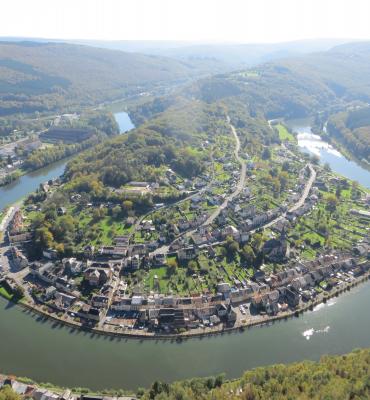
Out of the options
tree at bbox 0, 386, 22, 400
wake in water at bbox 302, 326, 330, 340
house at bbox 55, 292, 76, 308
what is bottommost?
wake in water at bbox 302, 326, 330, 340

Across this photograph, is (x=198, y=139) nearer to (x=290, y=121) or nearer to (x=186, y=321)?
(x=290, y=121)

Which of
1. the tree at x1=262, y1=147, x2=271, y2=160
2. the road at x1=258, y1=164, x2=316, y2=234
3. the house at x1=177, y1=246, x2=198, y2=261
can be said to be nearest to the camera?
the house at x1=177, y1=246, x2=198, y2=261

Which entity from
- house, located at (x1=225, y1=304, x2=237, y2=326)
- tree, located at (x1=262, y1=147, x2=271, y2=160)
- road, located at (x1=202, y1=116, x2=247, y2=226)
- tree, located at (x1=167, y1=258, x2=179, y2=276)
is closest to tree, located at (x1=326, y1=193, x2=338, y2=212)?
road, located at (x1=202, y1=116, x2=247, y2=226)

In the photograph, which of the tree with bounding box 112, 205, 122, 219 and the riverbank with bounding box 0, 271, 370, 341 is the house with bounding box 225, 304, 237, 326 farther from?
the tree with bounding box 112, 205, 122, 219

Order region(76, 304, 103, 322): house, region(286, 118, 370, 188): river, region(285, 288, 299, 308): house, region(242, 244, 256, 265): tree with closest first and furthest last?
1. region(76, 304, 103, 322): house
2. region(285, 288, 299, 308): house
3. region(242, 244, 256, 265): tree
4. region(286, 118, 370, 188): river

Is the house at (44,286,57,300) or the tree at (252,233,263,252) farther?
the tree at (252,233,263,252)

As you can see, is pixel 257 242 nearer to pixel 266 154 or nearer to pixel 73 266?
pixel 73 266

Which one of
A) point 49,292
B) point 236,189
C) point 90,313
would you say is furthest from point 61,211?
point 236,189
